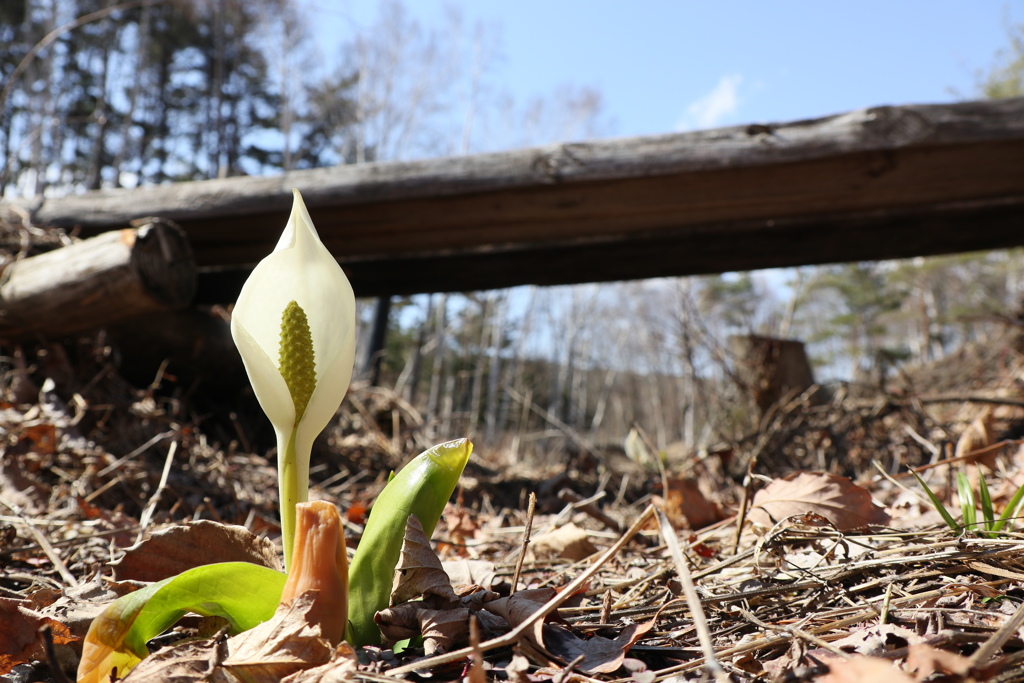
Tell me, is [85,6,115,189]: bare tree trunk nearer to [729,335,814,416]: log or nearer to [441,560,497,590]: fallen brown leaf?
[729,335,814,416]: log

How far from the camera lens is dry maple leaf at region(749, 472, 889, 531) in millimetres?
963

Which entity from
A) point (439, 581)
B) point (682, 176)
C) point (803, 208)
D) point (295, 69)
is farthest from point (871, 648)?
point (295, 69)

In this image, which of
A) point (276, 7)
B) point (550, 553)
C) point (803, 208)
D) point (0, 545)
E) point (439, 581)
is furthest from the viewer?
point (276, 7)

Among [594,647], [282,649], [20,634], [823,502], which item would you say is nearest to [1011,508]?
[823,502]

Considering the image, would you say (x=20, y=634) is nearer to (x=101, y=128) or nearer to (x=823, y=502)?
(x=823, y=502)

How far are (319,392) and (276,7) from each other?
16.7 meters

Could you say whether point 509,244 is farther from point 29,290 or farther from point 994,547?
point 994,547

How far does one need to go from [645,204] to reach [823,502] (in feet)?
4.94

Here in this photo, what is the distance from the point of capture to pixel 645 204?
2.29 meters

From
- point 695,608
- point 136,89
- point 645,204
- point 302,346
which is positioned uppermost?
point 136,89

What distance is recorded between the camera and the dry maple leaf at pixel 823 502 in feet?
3.16

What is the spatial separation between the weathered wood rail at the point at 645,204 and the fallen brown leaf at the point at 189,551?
1.46 m

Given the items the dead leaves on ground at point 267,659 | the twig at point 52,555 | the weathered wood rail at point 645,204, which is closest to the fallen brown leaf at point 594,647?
the dead leaves on ground at point 267,659

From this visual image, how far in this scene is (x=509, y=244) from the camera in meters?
2.64
